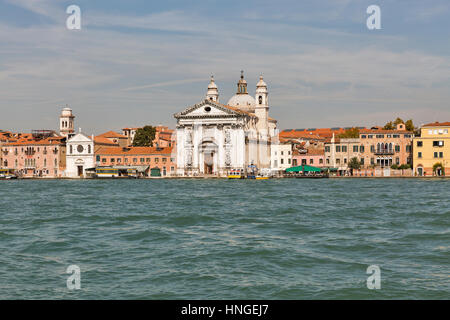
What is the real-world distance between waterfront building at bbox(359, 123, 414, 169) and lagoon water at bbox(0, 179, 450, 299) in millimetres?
41455

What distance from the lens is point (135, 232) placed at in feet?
52.3

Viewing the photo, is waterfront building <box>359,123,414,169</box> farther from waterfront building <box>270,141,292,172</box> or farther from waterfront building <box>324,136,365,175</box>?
waterfront building <box>270,141,292,172</box>

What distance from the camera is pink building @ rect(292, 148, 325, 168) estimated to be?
6638 centimetres

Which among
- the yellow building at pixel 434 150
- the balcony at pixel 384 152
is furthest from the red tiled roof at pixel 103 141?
the yellow building at pixel 434 150

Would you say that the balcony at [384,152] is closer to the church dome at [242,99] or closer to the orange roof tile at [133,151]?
the church dome at [242,99]

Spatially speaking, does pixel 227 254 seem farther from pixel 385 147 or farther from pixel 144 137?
pixel 144 137

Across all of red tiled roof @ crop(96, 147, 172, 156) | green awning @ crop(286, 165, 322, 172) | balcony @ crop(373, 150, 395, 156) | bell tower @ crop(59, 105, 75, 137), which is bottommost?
green awning @ crop(286, 165, 322, 172)

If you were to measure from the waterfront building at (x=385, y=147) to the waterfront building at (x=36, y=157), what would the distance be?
35.7 m

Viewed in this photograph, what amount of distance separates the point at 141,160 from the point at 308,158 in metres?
19.3

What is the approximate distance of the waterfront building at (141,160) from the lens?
67625 millimetres

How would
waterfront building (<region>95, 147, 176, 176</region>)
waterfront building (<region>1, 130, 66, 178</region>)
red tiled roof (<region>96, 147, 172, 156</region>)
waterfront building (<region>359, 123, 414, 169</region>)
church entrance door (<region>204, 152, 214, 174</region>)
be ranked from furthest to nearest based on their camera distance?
waterfront building (<region>1, 130, 66, 178</region>)
red tiled roof (<region>96, 147, 172, 156</region>)
waterfront building (<region>95, 147, 176, 176</region>)
church entrance door (<region>204, 152, 214, 174</region>)
waterfront building (<region>359, 123, 414, 169</region>)

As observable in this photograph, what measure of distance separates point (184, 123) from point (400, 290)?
5833cm

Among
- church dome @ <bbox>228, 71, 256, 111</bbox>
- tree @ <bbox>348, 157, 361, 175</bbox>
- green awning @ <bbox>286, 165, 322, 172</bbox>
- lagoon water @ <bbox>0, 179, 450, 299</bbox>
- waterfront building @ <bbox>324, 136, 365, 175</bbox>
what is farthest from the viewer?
church dome @ <bbox>228, 71, 256, 111</bbox>

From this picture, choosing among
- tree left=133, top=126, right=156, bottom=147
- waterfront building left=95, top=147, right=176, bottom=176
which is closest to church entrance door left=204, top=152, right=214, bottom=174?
waterfront building left=95, top=147, right=176, bottom=176
